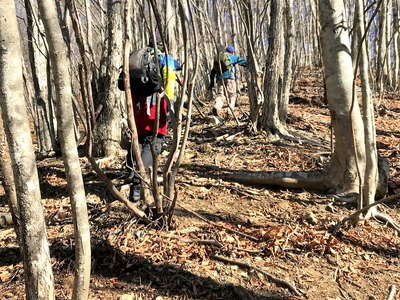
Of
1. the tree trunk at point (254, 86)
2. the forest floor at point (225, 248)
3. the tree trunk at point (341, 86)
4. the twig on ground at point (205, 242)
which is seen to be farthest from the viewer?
the tree trunk at point (254, 86)

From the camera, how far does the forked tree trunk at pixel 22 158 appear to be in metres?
1.61

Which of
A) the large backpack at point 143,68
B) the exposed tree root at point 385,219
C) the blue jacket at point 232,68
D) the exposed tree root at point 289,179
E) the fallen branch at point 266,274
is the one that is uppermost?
the blue jacket at point 232,68

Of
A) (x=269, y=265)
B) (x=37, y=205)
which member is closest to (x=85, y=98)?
(x=37, y=205)

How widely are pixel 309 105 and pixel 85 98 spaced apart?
843 centimetres

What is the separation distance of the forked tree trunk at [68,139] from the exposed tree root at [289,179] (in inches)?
102

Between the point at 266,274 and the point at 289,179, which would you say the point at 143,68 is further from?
the point at 266,274

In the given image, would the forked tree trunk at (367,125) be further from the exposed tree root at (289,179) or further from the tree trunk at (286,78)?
the tree trunk at (286,78)

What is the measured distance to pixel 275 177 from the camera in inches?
162

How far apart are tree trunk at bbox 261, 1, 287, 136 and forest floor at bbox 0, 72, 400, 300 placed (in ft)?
6.23

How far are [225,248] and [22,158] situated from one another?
1816mm

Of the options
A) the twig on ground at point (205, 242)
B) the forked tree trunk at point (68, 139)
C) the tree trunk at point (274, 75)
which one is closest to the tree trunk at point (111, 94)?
the tree trunk at point (274, 75)

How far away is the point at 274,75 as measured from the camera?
226 inches

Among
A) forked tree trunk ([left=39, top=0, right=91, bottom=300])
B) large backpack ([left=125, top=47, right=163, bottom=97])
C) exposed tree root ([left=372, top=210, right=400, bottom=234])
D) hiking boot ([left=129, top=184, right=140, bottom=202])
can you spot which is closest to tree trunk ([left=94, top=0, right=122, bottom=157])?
hiking boot ([left=129, top=184, right=140, bottom=202])

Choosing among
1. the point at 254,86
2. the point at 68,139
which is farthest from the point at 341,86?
the point at 68,139
